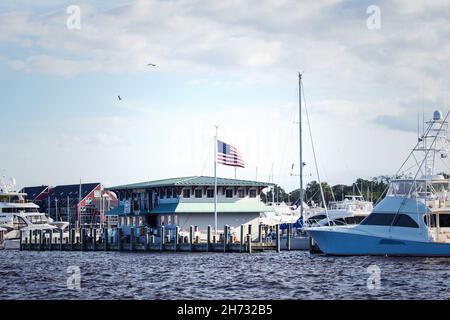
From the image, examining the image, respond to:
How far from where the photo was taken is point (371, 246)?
2269 inches

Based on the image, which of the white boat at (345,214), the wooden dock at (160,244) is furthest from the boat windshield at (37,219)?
the white boat at (345,214)

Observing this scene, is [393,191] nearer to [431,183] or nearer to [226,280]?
[431,183]

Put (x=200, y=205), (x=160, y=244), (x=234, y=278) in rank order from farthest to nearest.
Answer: (x=200, y=205) < (x=160, y=244) < (x=234, y=278)

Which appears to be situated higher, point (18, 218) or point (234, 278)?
point (18, 218)

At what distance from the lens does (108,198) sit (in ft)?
548

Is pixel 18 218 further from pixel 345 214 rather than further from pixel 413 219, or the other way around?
pixel 413 219

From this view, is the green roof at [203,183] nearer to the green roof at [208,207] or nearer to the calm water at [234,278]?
the green roof at [208,207]

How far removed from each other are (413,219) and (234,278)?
59.5ft

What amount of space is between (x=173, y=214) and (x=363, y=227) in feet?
95.0

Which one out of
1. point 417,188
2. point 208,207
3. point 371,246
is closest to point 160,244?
point 208,207

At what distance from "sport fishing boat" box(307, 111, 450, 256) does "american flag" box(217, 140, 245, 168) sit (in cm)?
1646

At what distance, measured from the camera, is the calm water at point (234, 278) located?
1419 inches
